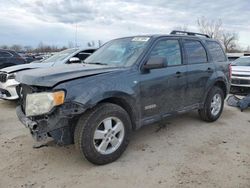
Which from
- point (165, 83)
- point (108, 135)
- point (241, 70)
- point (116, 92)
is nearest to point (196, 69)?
point (165, 83)

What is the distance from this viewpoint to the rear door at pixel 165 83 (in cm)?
425

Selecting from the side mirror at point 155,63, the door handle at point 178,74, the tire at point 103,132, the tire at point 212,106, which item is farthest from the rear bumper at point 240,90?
the tire at point 103,132

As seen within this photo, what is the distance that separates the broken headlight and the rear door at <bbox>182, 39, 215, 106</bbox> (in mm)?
2630

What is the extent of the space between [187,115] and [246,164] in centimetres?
267

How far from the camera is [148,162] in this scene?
386 centimetres

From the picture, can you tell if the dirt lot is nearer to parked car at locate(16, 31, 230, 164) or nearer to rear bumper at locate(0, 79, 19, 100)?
parked car at locate(16, 31, 230, 164)

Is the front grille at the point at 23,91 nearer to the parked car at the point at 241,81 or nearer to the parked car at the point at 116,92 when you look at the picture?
the parked car at the point at 116,92

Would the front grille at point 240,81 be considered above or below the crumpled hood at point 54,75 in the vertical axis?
below

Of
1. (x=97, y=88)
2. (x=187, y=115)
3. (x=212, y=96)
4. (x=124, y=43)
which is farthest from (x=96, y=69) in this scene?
(x=187, y=115)

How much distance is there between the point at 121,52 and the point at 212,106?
8.10ft

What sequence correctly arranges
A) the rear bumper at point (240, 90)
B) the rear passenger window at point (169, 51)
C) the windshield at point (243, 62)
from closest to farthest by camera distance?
the rear passenger window at point (169, 51), the rear bumper at point (240, 90), the windshield at point (243, 62)

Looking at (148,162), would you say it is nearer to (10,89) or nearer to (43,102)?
(43,102)

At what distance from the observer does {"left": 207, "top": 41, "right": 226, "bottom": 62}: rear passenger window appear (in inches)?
229

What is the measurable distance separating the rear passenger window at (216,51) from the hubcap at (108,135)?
3029 millimetres
